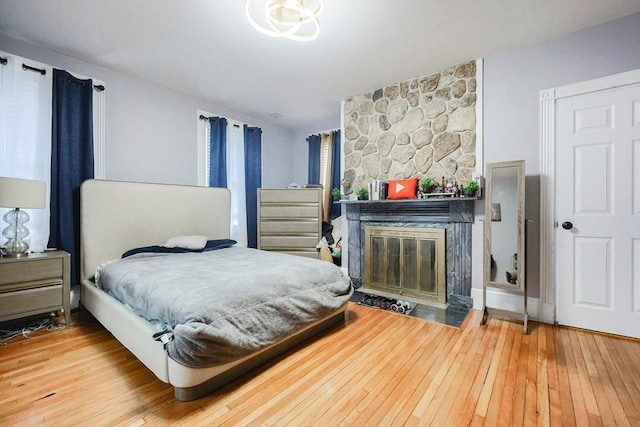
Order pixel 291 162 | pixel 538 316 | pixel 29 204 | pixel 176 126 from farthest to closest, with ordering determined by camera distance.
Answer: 1. pixel 291 162
2. pixel 176 126
3. pixel 538 316
4. pixel 29 204

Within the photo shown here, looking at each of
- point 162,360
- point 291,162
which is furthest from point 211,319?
point 291,162

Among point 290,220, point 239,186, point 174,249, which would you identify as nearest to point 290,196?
point 290,220

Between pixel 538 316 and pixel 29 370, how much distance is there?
13.1ft

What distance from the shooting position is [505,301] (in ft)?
9.08

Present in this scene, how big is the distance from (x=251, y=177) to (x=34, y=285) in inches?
107

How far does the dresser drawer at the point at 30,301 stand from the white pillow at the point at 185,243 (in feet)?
3.13

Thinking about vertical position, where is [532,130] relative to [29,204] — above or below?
above

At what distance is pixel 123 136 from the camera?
319cm

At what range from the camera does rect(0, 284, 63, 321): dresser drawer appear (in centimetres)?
219

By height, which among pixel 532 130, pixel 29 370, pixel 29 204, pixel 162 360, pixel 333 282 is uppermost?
pixel 532 130

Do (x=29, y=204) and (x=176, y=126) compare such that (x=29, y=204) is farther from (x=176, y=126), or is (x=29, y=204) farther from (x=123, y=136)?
(x=176, y=126)

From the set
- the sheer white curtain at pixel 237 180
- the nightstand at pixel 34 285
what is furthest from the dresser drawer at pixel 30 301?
the sheer white curtain at pixel 237 180

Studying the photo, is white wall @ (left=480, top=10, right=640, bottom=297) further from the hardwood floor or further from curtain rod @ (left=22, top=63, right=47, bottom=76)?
curtain rod @ (left=22, top=63, right=47, bottom=76)

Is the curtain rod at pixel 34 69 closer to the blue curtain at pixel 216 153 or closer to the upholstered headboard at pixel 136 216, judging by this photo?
the upholstered headboard at pixel 136 216
